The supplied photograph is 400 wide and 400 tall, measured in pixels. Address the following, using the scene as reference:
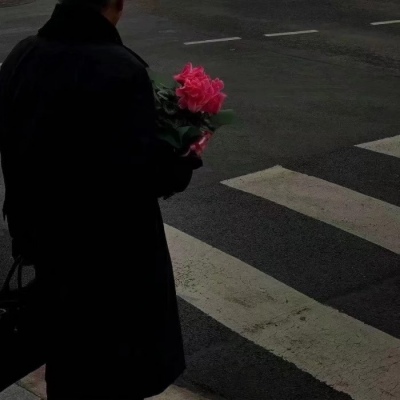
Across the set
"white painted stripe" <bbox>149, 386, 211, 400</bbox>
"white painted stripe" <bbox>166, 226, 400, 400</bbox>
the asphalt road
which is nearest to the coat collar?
"white painted stripe" <bbox>149, 386, 211, 400</bbox>

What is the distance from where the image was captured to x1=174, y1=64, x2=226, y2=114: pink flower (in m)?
3.18

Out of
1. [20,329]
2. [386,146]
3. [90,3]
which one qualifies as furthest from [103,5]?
[386,146]

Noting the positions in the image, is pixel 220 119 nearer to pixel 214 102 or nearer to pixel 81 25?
pixel 214 102

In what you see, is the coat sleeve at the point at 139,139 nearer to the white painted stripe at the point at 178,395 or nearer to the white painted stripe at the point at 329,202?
the white painted stripe at the point at 178,395

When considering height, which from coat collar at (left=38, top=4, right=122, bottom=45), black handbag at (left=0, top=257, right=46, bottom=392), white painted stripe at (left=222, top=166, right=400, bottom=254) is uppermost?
coat collar at (left=38, top=4, right=122, bottom=45)

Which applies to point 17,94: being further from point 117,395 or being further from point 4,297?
point 117,395

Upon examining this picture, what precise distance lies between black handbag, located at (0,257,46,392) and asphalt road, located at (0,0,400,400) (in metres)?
1.58

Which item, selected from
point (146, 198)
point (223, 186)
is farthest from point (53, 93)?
point (223, 186)

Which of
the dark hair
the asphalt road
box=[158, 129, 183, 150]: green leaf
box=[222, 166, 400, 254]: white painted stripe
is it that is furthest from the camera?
box=[222, 166, 400, 254]: white painted stripe

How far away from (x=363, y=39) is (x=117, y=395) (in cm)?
1197

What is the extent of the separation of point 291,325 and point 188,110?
94.2 inches

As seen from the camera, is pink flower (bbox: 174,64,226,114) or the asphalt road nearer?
pink flower (bbox: 174,64,226,114)

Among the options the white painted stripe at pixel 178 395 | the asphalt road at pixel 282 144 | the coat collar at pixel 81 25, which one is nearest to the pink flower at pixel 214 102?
the coat collar at pixel 81 25

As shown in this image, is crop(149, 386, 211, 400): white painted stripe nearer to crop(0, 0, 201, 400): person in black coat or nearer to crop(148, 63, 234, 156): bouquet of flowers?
crop(0, 0, 201, 400): person in black coat
